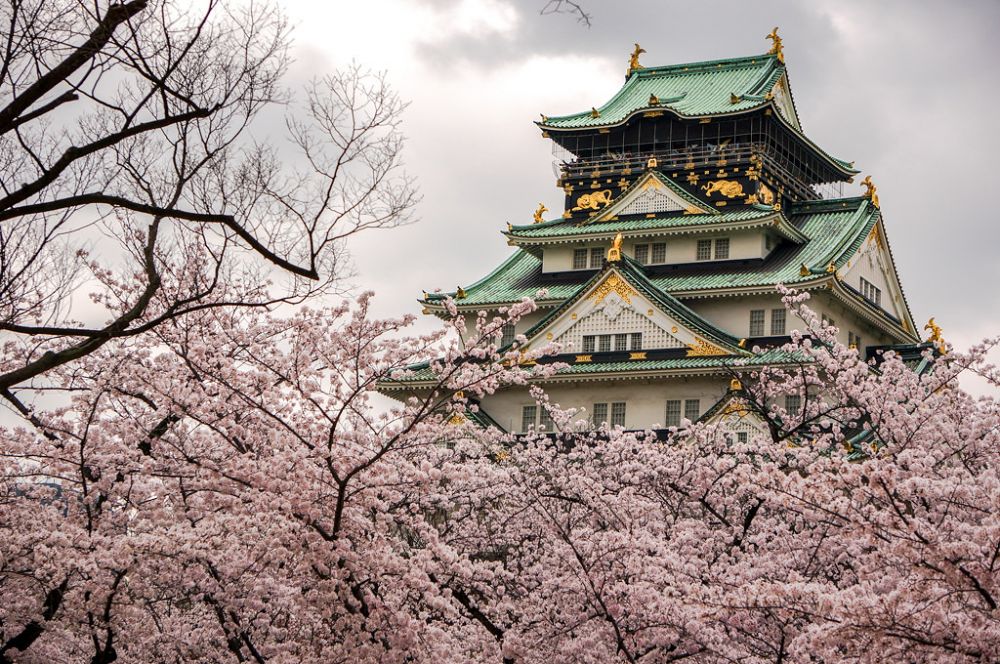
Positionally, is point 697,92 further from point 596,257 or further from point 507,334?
point 507,334

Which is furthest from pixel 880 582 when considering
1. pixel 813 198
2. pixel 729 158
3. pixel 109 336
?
pixel 813 198

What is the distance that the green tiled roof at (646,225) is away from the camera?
5188cm

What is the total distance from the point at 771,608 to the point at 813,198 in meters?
45.7

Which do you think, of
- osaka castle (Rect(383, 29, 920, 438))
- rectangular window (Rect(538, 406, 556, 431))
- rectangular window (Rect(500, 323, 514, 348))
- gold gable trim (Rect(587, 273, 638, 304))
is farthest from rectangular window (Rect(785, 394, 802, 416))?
rectangular window (Rect(500, 323, 514, 348))

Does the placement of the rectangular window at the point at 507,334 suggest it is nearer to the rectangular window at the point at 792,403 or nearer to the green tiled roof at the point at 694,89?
the green tiled roof at the point at 694,89

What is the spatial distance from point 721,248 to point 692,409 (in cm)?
756

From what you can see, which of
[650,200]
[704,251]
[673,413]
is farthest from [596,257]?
[673,413]

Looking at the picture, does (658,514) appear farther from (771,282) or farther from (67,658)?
(771,282)

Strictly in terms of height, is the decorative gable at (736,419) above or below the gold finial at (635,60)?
below

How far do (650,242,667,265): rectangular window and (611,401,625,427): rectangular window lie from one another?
22.2 ft

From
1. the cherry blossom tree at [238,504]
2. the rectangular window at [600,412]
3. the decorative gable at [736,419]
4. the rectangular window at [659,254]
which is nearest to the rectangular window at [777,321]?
the rectangular window at [659,254]

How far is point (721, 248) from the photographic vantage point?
174 feet

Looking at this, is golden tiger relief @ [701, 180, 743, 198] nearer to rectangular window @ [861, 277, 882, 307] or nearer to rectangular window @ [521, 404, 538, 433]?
rectangular window @ [861, 277, 882, 307]

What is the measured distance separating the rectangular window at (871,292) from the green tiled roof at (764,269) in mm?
1896
